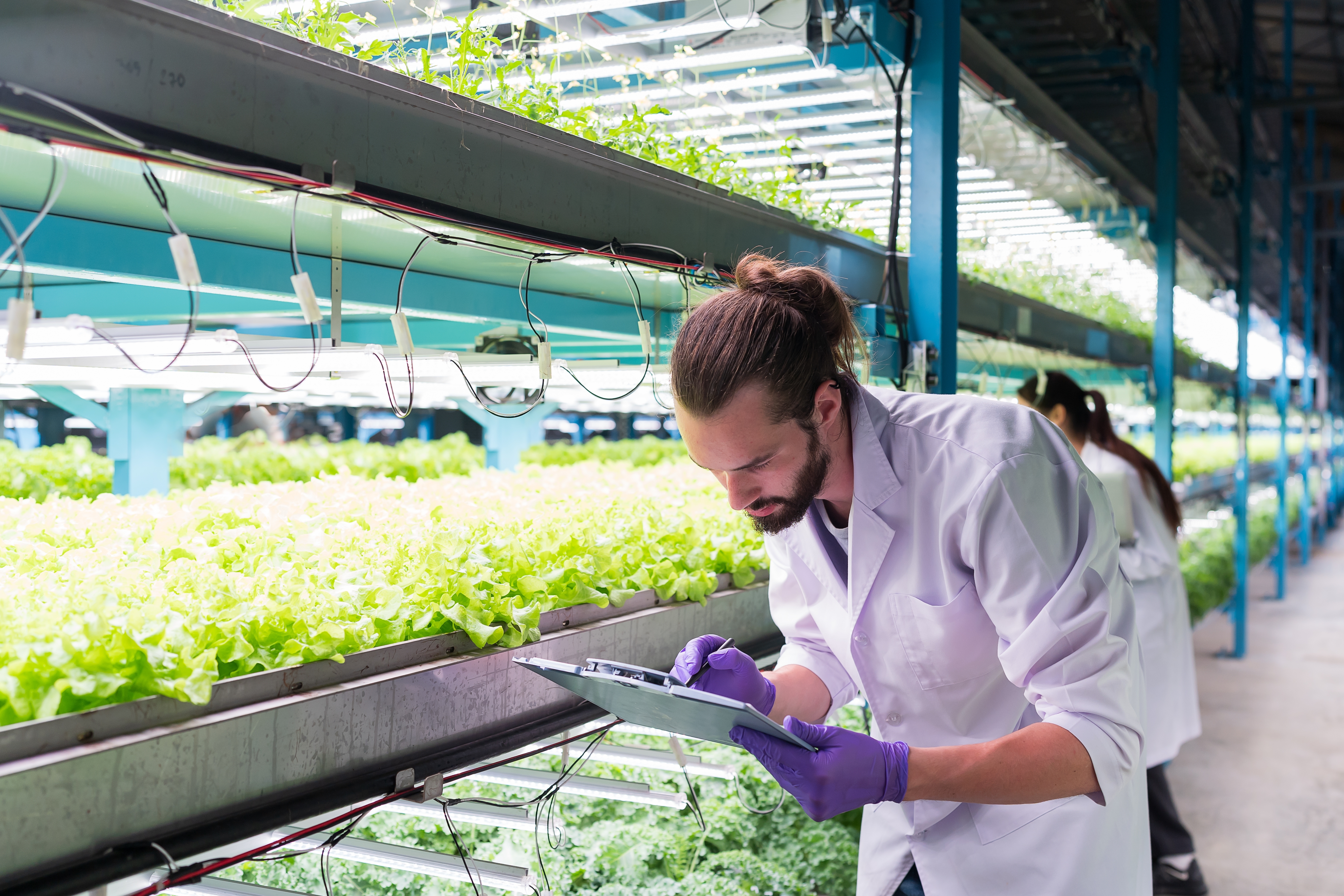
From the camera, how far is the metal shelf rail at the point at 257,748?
1.14 m

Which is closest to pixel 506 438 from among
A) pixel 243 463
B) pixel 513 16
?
pixel 243 463

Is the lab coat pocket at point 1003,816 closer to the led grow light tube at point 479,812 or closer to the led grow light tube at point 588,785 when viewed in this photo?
the led grow light tube at point 588,785

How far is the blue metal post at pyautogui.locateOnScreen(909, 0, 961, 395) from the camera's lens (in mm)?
3105

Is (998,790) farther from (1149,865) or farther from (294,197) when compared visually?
(294,197)

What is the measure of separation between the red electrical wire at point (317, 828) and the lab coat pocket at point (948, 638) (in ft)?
2.11

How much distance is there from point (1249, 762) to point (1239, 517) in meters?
2.65

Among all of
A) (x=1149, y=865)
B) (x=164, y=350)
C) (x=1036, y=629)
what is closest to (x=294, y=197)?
(x=164, y=350)

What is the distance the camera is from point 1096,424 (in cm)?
452

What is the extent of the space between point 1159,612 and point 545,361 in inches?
145

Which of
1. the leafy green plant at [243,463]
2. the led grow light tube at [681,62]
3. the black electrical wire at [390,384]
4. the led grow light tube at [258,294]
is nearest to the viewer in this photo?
the black electrical wire at [390,384]

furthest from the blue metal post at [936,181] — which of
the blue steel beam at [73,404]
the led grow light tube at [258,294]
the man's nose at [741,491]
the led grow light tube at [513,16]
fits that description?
the blue steel beam at [73,404]

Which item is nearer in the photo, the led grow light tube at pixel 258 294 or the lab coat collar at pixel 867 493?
the lab coat collar at pixel 867 493

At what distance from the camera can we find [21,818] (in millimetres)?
1101

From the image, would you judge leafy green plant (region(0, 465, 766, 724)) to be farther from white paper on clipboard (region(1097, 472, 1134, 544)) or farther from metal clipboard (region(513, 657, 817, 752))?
white paper on clipboard (region(1097, 472, 1134, 544))
